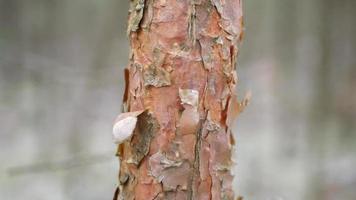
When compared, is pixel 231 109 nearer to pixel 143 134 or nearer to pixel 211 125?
pixel 211 125

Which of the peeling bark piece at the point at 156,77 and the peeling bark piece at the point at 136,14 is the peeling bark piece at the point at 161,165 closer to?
the peeling bark piece at the point at 156,77

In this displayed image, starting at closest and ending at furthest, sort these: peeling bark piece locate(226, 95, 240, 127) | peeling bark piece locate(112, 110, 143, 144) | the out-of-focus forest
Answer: peeling bark piece locate(112, 110, 143, 144)
peeling bark piece locate(226, 95, 240, 127)
the out-of-focus forest

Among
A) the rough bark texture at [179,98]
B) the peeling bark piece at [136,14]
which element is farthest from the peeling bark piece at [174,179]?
the peeling bark piece at [136,14]

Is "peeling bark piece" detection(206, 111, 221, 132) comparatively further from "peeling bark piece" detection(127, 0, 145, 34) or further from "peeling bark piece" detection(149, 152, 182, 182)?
"peeling bark piece" detection(127, 0, 145, 34)

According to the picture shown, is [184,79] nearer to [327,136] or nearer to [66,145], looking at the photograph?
[66,145]

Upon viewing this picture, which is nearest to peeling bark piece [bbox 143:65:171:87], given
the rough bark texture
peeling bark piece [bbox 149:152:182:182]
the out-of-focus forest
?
the rough bark texture
